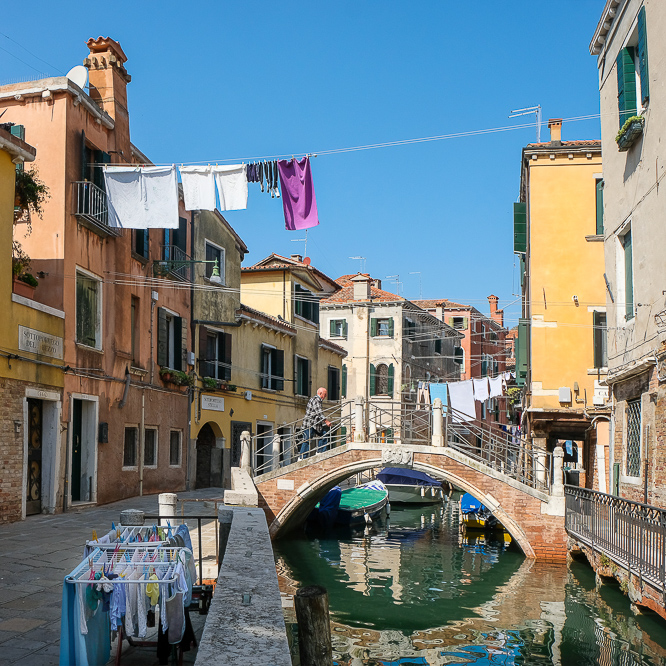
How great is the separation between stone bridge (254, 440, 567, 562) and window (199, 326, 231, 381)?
4.91 m

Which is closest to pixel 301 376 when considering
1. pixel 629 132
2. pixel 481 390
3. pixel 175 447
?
pixel 481 390

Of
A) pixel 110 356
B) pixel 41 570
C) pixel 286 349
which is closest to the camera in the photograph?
pixel 41 570

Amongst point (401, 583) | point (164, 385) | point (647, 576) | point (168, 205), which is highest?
point (168, 205)

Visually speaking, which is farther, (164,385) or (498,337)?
(498,337)

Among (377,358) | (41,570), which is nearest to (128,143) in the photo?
(41,570)

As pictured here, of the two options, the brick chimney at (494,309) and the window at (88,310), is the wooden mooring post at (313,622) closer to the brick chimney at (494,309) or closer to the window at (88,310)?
the window at (88,310)

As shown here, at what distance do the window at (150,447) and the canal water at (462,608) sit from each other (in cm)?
327

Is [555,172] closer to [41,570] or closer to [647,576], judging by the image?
[647,576]

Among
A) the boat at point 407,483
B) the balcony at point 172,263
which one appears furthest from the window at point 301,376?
the balcony at point 172,263

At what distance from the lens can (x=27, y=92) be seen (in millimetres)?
13906

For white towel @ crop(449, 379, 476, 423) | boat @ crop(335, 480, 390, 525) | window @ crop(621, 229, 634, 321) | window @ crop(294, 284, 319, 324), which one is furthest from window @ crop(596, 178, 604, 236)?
window @ crop(294, 284, 319, 324)

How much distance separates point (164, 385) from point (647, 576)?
11877 mm

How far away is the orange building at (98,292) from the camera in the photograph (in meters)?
13.6

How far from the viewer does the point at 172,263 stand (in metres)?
18.0
